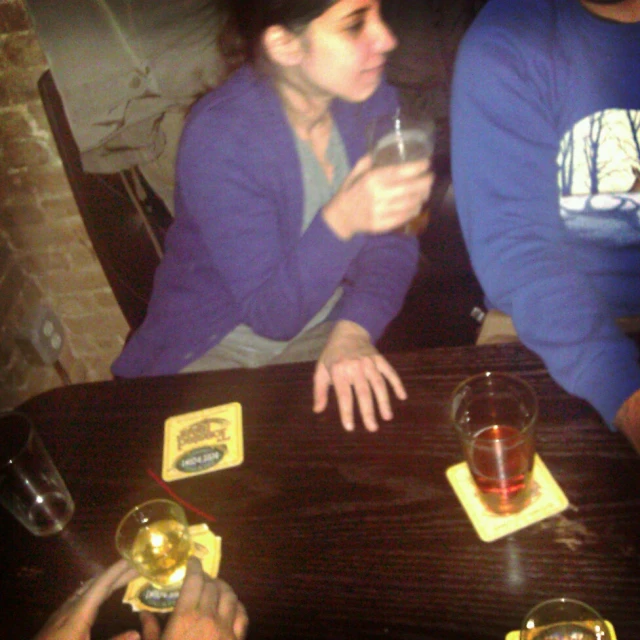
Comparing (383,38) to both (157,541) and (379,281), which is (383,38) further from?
(157,541)

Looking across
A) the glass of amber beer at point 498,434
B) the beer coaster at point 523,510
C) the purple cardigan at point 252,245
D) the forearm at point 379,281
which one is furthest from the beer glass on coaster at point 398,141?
the beer coaster at point 523,510

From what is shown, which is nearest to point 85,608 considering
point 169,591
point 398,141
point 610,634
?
point 169,591

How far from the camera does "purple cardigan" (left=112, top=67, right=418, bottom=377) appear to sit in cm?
126

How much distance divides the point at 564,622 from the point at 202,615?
373 millimetres

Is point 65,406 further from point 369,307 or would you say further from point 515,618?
point 515,618

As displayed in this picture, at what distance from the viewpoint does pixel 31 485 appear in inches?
34.4

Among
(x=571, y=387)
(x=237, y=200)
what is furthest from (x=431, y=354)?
(x=237, y=200)

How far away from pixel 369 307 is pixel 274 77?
527 mm

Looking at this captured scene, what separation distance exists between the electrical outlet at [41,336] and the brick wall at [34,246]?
2 centimetres

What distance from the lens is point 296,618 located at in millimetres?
676

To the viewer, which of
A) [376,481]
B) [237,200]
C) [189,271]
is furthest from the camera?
[189,271]

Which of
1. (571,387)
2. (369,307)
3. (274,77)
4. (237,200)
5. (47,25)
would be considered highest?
(47,25)

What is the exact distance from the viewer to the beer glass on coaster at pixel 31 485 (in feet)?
2.84

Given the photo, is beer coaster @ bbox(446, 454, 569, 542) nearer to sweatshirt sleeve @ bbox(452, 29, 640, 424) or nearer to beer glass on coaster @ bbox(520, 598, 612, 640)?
beer glass on coaster @ bbox(520, 598, 612, 640)
